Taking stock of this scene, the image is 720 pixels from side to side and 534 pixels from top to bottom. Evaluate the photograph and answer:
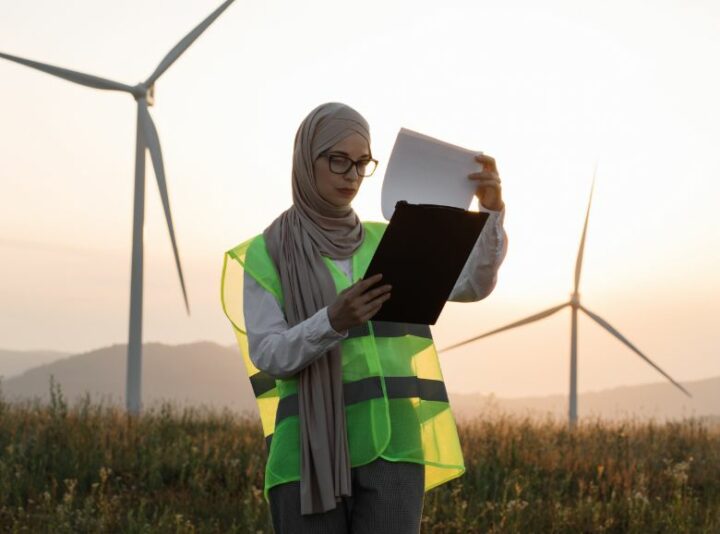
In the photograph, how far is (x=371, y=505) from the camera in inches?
120

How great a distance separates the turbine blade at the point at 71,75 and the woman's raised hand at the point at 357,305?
13.2m

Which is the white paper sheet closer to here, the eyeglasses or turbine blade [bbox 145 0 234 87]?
the eyeglasses

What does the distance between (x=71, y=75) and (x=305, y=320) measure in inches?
522

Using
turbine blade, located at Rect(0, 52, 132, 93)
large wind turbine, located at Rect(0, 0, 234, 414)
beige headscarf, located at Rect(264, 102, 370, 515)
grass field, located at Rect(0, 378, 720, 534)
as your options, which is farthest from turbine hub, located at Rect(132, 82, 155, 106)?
beige headscarf, located at Rect(264, 102, 370, 515)

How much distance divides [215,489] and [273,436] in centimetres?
515

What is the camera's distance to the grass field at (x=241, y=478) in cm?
724

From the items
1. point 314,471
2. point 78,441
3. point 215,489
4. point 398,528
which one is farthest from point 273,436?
point 78,441

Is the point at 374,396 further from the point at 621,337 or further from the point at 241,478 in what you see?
the point at 621,337

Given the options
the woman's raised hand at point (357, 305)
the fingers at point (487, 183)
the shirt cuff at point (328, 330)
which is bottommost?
the shirt cuff at point (328, 330)

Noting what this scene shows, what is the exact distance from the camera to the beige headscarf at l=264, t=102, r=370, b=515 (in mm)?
3039

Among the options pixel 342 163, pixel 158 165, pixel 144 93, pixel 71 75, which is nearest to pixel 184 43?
pixel 144 93

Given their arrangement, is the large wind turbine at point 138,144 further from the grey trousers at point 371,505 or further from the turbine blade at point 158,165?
the grey trousers at point 371,505

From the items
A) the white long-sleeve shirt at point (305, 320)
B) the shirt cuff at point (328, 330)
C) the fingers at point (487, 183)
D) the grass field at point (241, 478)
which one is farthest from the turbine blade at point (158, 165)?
the shirt cuff at point (328, 330)

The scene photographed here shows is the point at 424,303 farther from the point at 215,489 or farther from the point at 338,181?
the point at 215,489
